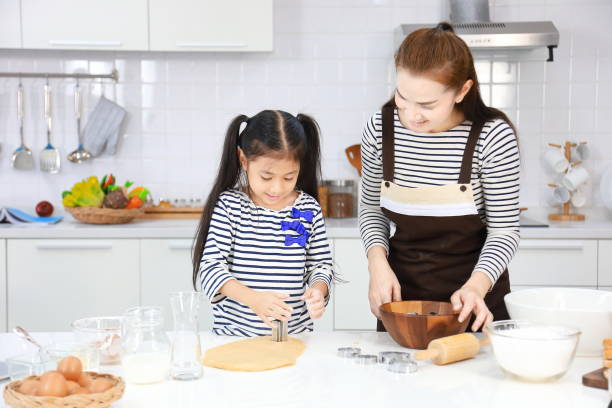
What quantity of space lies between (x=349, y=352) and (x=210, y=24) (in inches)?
81.8

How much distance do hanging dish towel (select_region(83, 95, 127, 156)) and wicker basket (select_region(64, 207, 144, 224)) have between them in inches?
18.0

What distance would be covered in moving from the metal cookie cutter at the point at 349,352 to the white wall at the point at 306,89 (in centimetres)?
214

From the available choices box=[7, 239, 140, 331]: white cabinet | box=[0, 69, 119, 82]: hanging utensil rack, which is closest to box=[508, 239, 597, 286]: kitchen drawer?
box=[7, 239, 140, 331]: white cabinet

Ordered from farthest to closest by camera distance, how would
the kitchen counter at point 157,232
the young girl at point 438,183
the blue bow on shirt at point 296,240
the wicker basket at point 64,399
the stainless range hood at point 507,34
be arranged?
the stainless range hood at point 507,34, the kitchen counter at point 157,232, the blue bow on shirt at point 296,240, the young girl at point 438,183, the wicker basket at point 64,399

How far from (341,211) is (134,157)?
101cm

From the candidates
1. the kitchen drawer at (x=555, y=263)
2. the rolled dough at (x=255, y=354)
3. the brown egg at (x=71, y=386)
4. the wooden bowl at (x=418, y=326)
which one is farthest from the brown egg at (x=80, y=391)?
the kitchen drawer at (x=555, y=263)

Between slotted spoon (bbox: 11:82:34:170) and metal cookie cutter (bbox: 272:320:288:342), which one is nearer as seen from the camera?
metal cookie cutter (bbox: 272:320:288:342)

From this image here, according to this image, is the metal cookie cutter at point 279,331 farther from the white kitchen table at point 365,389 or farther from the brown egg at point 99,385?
the brown egg at point 99,385

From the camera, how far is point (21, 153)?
3502 mm

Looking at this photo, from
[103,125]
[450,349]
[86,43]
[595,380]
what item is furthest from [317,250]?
[103,125]

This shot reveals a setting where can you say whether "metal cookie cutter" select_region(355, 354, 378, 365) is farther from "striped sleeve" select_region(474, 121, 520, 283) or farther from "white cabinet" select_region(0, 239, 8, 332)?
"white cabinet" select_region(0, 239, 8, 332)

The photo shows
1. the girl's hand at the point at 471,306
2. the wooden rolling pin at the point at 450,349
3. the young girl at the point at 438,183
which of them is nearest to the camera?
the wooden rolling pin at the point at 450,349

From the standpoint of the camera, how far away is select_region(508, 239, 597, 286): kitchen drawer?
303 centimetres

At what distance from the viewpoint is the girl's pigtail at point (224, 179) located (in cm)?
180
